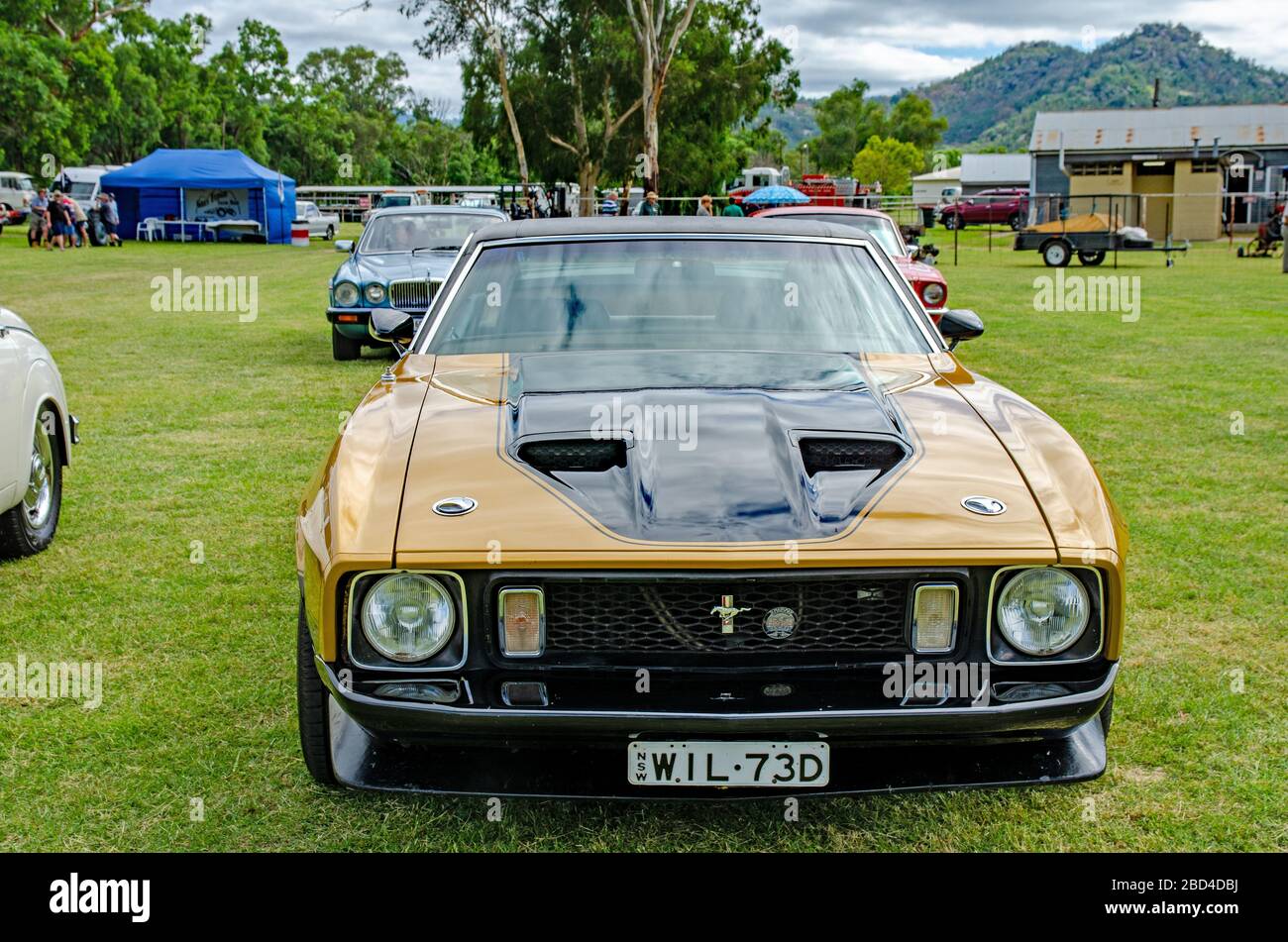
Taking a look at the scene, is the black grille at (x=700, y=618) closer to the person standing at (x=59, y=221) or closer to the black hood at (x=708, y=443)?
the black hood at (x=708, y=443)

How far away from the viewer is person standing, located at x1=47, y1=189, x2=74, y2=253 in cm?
3519

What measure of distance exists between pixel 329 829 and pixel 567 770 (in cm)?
80

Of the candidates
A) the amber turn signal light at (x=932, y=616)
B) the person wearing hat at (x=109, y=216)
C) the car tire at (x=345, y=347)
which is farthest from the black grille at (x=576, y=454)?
the person wearing hat at (x=109, y=216)

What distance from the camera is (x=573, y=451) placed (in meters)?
3.09

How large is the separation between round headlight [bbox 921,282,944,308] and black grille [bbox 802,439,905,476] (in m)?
9.60

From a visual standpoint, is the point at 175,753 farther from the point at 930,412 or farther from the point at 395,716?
the point at 930,412

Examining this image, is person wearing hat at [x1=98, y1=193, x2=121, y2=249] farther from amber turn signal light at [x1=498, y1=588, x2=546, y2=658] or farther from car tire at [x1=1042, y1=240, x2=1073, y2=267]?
amber turn signal light at [x1=498, y1=588, x2=546, y2=658]

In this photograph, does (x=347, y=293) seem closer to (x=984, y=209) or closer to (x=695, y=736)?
(x=695, y=736)

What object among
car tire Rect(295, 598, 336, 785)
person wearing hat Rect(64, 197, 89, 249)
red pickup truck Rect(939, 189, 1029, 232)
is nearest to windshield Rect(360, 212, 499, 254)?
car tire Rect(295, 598, 336, 785)

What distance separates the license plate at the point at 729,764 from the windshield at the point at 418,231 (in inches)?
432
